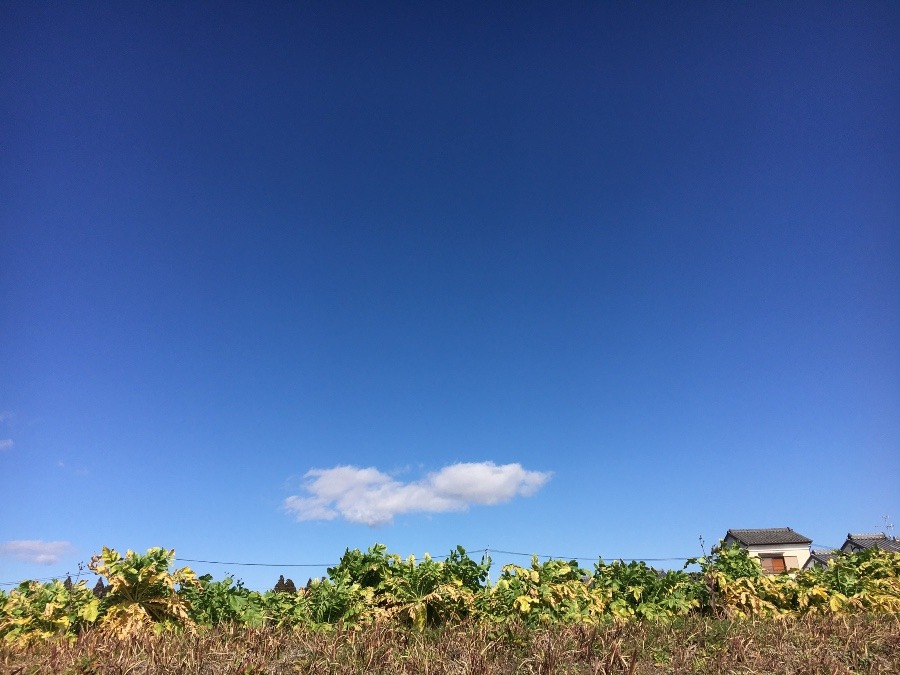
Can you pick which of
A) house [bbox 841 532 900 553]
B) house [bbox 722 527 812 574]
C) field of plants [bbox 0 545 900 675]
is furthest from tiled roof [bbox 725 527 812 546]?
field of plants [bbox 0 545 900 675]

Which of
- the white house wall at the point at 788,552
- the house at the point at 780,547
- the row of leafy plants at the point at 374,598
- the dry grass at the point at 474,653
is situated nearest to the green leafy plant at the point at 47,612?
the row of leafy plants at the point at 374,598

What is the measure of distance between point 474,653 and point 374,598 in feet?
11.0

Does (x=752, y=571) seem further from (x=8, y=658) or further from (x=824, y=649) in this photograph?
(x=8, y=658)

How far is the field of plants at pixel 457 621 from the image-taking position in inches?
193

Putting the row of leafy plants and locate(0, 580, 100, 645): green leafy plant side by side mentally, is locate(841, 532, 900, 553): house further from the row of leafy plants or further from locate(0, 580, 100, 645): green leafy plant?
locate(0, 580, 100, 645): green leafy plant

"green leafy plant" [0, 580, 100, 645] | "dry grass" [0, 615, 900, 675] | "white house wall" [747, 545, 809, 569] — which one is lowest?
"white house wall" [747, 545, 809, 569]

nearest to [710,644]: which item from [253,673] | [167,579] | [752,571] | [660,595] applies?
[660,595]

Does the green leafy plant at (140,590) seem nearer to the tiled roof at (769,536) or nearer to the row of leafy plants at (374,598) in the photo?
the row of leafy plants at (374,598)

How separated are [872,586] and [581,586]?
7021 mm

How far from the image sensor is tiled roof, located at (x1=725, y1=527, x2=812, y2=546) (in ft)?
198

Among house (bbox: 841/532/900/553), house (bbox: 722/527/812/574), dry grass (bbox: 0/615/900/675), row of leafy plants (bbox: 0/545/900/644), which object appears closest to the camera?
dry grass (bbox: 0/615/900/675)

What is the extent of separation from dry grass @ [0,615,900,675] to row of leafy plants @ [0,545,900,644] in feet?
3.53

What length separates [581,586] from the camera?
870 cm

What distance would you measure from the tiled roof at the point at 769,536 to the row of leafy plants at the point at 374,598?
60170 millimetres
